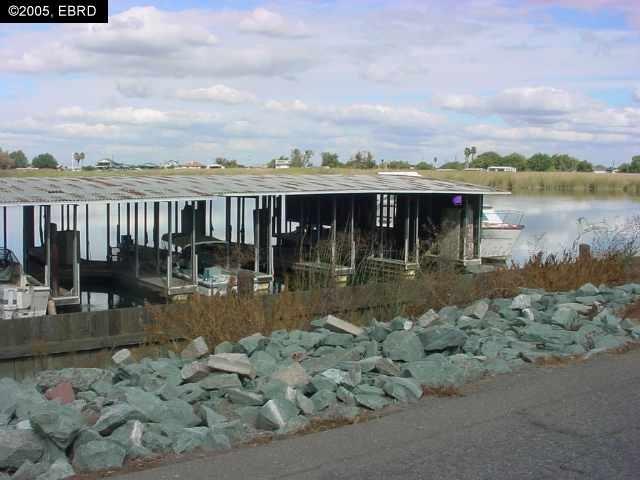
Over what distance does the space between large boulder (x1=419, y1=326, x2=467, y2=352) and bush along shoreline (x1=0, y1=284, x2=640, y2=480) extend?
2cm

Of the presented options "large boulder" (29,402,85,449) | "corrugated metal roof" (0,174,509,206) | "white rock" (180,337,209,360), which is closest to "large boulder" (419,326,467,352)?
"white rock" (180,337,209,360)

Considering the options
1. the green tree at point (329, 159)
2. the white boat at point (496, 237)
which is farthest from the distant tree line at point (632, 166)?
the white boat at point (496, 237)

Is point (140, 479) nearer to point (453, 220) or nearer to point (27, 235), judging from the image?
point (27, 235)

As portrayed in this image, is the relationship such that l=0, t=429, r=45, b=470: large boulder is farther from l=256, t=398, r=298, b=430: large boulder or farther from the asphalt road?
l=256, t=398, r=298, b=430: large boulder

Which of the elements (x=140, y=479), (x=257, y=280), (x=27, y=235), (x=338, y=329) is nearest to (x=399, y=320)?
(x=338, y=329)

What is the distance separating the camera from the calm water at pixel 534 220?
2545 cm

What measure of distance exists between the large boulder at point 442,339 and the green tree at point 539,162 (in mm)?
110348

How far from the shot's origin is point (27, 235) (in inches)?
879

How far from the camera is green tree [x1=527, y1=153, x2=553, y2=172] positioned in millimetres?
116938

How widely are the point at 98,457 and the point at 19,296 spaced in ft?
40.7

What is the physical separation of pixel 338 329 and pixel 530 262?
5657 millimetres

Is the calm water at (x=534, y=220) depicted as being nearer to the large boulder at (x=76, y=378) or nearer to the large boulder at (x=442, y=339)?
the large boulder at (x=76, y=378)

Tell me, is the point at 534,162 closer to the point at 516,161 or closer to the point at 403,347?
the point at 516,161

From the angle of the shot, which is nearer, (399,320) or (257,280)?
(399,320)
